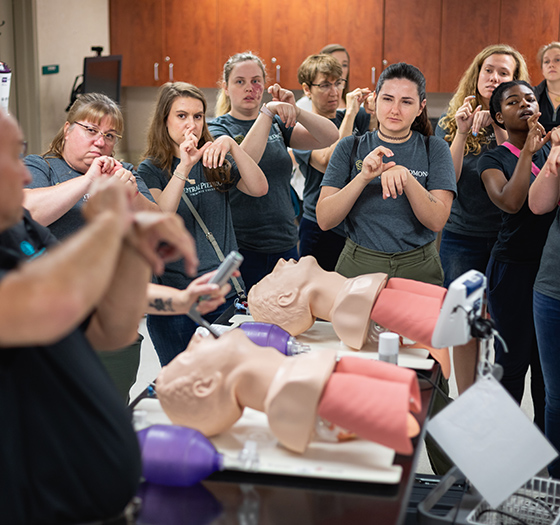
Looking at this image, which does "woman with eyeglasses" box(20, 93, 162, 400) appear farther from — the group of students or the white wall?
the white wall

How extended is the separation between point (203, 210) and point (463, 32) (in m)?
4.17

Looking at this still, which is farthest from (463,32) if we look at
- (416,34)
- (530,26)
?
(530,26)

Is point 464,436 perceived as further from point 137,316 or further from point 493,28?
point 493,28

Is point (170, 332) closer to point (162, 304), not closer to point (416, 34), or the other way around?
point (162, 304)

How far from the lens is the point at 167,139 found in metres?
2.48

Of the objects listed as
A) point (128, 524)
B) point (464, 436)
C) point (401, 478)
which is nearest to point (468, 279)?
point (464, 436)

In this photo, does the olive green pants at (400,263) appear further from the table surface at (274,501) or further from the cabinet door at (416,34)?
the cabinet door at (416,34)

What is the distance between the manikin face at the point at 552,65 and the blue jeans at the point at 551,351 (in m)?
1.99

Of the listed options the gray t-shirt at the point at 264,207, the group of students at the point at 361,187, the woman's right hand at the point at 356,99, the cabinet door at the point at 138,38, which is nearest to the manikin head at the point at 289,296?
the group of students at the point at 361,187

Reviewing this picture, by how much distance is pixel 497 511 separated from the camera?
156cm

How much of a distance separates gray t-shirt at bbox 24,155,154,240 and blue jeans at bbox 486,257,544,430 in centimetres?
152

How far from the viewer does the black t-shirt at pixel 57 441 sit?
1.03 metres

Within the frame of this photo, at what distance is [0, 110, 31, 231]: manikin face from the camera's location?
39.3 inches

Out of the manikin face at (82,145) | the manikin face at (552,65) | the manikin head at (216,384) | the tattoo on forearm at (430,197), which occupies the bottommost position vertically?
the manikin head at (216,384)
